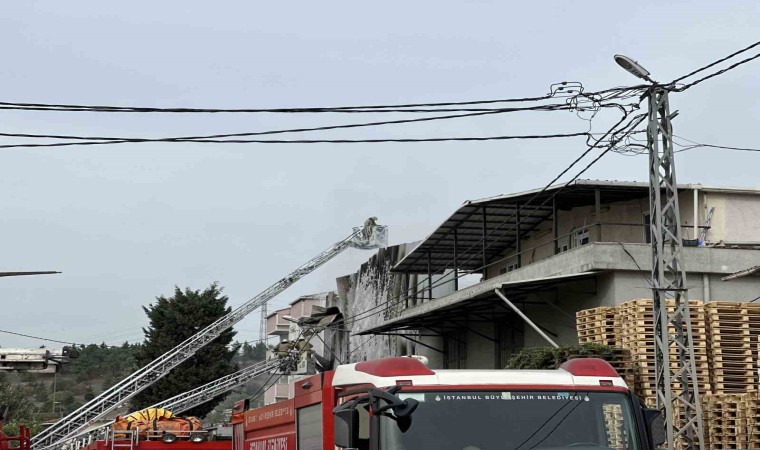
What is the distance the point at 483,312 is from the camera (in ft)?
99.2

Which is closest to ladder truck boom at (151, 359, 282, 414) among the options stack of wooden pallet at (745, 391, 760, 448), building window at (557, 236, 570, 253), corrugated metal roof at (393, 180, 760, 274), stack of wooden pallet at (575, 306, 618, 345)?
corrugated metal roof at (393, 180, 760, 274)

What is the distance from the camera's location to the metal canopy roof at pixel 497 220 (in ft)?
87.6

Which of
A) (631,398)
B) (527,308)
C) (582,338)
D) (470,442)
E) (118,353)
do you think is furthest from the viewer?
(118,353)

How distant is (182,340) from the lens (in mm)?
58469

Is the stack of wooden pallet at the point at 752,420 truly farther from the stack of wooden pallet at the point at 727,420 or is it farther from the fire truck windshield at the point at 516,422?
the fire truck windshield at the point at 516,422

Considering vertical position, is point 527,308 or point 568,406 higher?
point 527,308

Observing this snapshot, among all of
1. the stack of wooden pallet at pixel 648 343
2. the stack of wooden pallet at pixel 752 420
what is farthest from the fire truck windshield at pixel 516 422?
the stack of wooden pallet at pixel 648 343

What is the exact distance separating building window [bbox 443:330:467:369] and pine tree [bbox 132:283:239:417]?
23224 mm

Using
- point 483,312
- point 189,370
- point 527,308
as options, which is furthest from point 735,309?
point 189,370

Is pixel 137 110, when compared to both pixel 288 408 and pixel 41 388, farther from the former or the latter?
pixel 41 388

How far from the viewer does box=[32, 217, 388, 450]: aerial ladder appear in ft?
160

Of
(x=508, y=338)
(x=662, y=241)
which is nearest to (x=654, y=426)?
(x=662, y=241)

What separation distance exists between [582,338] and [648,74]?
8.53 meters

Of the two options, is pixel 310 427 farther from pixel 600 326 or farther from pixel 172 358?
pixel 172 358
